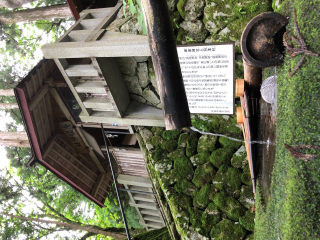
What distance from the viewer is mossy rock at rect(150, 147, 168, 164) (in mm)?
4781

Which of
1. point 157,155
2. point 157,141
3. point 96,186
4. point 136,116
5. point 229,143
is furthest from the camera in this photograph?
point 96,186

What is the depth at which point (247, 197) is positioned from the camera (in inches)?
144

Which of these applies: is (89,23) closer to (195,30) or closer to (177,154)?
(195,30)

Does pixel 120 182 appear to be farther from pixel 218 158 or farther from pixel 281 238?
pixel 281 238

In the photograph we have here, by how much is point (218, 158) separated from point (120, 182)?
4153 millimetres

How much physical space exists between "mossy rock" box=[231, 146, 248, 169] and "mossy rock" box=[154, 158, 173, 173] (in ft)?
4.04

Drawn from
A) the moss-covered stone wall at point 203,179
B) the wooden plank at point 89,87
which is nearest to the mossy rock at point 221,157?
the moss-covered stone wall at point 203,179

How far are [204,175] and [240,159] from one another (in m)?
0.70

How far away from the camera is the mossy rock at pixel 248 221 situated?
3.35 metres

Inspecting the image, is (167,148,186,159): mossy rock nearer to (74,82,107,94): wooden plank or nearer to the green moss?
(74,82,107,94): wooden plank

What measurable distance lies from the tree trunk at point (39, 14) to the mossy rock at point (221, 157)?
18.4 ft

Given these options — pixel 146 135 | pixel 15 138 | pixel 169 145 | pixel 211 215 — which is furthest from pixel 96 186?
pixel 211 215

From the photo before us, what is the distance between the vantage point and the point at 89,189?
23.5 ft

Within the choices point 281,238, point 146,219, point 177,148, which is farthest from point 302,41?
point 146,219
